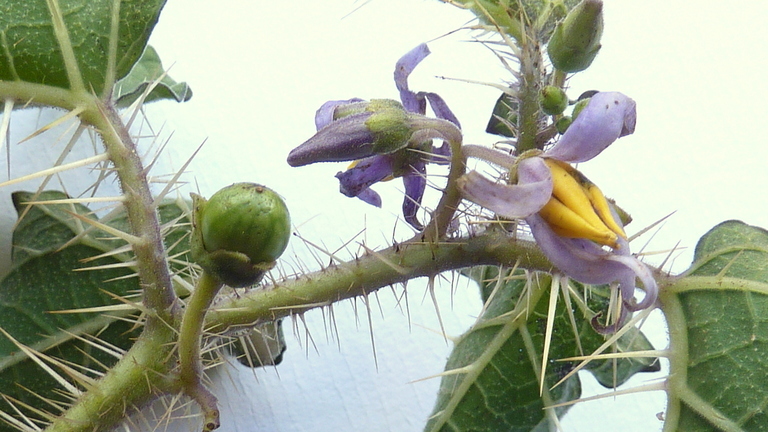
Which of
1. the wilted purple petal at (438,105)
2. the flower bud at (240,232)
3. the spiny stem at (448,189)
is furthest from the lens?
the wilted purple petal at (438,105)

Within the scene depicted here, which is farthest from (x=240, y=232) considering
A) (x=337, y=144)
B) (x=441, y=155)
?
(x=441, y=155)

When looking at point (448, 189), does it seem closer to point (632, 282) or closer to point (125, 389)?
point (632, 282)

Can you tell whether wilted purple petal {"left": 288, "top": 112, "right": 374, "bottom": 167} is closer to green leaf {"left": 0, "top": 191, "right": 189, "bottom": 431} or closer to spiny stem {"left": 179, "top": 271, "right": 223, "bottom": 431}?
spiny stem {"left": 179, "top": 271, "right": 223, "bottom": 431}

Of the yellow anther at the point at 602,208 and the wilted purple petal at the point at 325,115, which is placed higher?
the wilted purple petal at the point at 325,115

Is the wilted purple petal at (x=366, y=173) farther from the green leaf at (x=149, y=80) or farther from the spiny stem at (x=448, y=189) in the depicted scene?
the green leaf at (x=149, y=80)

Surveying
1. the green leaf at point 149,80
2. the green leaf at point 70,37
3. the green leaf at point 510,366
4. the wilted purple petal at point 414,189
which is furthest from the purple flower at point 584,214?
the green leaf at point 149,80

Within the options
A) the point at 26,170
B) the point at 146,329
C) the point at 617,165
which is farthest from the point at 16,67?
the point at 617,165

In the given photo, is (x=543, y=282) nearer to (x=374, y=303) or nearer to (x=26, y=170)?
(x=374, y=303)
